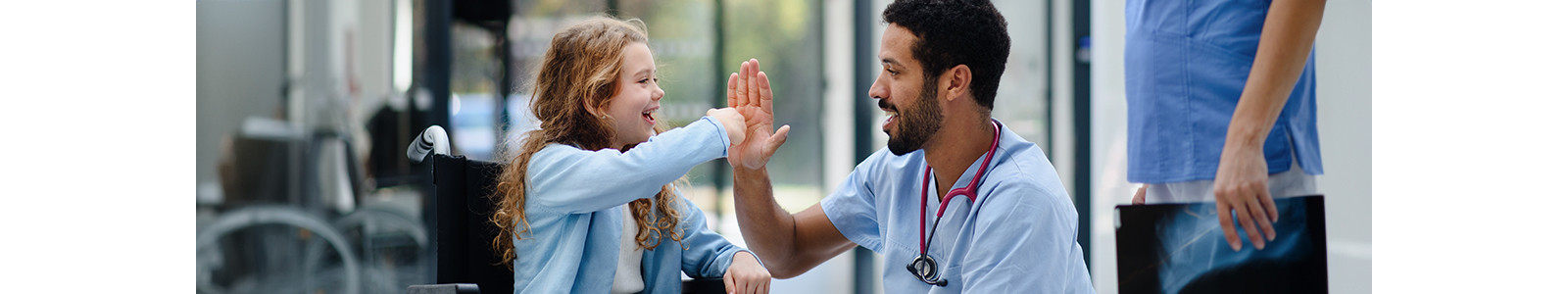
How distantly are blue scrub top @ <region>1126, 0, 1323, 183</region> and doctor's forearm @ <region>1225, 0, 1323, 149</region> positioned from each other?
11 millimetres

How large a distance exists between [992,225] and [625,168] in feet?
1.78

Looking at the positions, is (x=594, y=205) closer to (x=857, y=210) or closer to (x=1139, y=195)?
(x=857, y=210)

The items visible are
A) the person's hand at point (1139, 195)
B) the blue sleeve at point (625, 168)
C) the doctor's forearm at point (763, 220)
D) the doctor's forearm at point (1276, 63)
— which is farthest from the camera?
the doctor's forearm at point (763, 220)

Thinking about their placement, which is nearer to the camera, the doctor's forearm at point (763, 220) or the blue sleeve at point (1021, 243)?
the blue sleeve at point (1021, 243)

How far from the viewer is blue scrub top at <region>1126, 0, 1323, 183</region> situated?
1.12 metres

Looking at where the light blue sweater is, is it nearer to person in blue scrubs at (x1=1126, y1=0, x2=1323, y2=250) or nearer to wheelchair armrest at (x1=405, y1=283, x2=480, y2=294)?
wheelchair armrest at (x1=405, y1=283, x2=480, y2=294)

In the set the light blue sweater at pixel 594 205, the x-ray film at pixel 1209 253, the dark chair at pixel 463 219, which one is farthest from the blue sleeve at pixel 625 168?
the x-ray film at pixel 1209 253

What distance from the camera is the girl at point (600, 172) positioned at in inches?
55.5

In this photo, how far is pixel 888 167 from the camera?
5.72 feet

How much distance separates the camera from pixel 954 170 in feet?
5.15

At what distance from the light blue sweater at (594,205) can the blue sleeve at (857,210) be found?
0.29 metres

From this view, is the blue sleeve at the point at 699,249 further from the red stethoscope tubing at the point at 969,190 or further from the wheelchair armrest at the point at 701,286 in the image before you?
the red stethoscope tubing at the point at 969,190

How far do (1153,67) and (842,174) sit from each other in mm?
3265

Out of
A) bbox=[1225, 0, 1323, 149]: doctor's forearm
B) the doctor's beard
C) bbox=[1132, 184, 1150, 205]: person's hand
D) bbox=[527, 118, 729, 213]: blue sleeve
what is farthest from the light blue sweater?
bbox=[1225, 0, 1323, 149]: doctor's forearm
